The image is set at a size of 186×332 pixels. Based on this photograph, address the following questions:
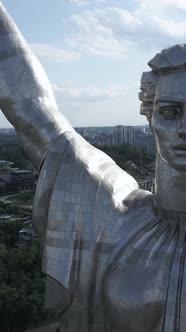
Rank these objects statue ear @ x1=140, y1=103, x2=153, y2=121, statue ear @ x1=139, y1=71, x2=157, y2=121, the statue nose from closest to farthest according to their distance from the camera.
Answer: the statue nose → statue ear @ x1=139, y1=71, x2=157, y2=121 → statue ear @ x1=140, y1=103, x2=153, y2=121

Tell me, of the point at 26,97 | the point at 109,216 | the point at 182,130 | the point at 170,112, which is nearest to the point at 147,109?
the point at 170,112

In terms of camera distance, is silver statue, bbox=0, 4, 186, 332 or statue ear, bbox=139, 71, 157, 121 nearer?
silver statue, bbox=0, 4, 186, 332

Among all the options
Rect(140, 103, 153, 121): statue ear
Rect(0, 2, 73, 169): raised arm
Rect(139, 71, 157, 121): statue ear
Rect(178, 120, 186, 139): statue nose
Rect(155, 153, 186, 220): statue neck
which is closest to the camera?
Rect(178, 120, 186, 139): statue nose

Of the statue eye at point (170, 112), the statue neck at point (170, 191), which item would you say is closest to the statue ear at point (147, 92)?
the statue eye at point (170, 112)

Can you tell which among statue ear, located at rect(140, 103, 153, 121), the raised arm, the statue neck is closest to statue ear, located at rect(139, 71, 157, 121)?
statue ear, located at rect(140, 103, 153, 121)

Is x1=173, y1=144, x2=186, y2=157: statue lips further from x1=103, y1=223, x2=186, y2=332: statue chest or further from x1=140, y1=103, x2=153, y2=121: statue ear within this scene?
x1=103, y1=223, x2=186, y2=332: statue chest

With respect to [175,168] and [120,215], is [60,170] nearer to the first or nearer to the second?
[120,215]

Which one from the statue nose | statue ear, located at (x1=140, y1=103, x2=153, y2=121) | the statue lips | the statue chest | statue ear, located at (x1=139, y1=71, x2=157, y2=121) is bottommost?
the statue chest

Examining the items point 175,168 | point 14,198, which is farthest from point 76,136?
point 14,198
